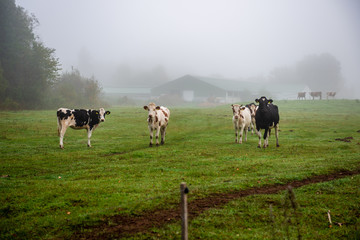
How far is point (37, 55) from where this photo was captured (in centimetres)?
5753

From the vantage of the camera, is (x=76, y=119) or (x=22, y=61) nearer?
(x=76, y=119)

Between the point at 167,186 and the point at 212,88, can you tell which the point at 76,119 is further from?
the point at 212,88

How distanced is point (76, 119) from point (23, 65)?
44.8 metres

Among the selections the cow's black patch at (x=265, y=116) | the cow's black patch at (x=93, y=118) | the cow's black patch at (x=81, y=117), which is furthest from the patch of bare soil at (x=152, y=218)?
the cow's black patch at (x=93, y=118)

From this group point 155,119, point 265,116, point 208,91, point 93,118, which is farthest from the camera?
point 208,91

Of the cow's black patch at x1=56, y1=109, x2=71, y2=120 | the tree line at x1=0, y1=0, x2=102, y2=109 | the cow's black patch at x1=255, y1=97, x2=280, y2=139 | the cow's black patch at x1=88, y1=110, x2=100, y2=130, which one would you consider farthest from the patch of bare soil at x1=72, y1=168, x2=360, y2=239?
the tree line at x1=0, y1=0, x2=102, y2=109

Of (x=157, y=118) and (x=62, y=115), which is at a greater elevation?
(x=62, y=115)

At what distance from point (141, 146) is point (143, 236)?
14.0m

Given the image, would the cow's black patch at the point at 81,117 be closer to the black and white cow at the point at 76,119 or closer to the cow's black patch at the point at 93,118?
the black and white cow at the point at 76,119

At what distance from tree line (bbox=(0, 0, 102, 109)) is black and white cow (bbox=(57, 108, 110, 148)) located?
36547mm

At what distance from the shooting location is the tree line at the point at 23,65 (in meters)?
53.3

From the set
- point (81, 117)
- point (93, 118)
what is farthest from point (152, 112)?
point (81, 117)

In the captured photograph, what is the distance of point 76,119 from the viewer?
1984 centimetres

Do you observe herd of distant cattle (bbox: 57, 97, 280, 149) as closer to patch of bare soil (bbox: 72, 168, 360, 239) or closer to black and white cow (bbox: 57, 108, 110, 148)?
black and white cow (bbox: 57, 108, 110, 148)
